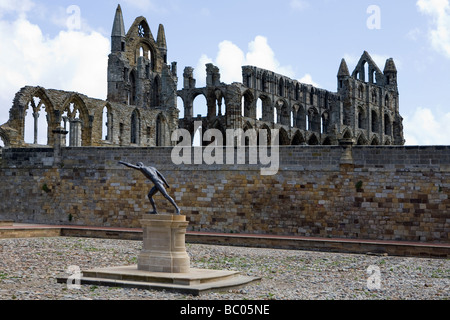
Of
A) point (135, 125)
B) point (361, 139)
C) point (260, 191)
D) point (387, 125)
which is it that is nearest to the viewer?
point (260, 191)

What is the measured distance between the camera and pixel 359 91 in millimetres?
61062

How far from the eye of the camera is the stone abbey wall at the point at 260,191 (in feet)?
70.4

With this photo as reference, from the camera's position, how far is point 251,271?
14586 millimetres

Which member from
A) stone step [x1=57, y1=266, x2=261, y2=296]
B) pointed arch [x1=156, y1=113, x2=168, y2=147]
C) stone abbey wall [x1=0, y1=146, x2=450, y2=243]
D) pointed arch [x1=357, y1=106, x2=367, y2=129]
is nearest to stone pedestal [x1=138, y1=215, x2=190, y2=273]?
stone step [x1=57, y1=266, x2=261, y2=296]

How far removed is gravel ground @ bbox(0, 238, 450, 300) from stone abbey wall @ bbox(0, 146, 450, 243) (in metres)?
3.70

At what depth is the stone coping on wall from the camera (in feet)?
60.5

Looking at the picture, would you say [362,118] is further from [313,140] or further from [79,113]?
[79,113]

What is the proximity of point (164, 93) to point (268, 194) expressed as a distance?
2386 cm

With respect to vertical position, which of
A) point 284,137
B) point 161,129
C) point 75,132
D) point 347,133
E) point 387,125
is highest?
point 387,125

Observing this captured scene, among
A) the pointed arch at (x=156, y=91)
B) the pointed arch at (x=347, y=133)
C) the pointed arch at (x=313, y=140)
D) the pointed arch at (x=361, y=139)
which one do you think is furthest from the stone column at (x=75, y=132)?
the pointed arch at (x=361, y=139)

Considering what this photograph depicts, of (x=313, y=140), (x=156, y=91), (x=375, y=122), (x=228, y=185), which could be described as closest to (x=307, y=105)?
(x=313, y=140)

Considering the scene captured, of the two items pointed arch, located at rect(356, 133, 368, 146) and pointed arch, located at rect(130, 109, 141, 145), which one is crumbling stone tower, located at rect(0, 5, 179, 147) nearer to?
pointed arch, located at rect(130, 109, 141, 145)

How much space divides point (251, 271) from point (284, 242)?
5.73 meters
